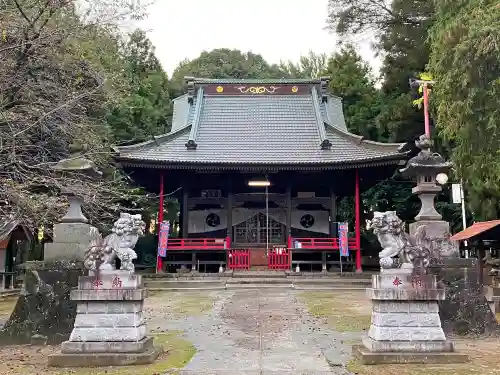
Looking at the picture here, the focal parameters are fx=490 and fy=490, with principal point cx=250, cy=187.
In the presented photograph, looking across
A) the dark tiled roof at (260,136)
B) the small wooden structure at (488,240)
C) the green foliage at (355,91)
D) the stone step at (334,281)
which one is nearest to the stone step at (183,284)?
the stone step at (334,281)

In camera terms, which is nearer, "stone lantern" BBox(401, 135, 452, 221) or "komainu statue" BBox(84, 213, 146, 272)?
"komainu statue" BBox(84, 213, 146, 272)

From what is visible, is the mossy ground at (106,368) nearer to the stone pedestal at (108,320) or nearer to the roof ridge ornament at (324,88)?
the stone pedestal at (108,320)

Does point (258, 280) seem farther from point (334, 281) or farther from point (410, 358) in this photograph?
point (410, 358)

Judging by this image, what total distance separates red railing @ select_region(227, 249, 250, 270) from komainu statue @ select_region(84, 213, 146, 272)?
40.5ft

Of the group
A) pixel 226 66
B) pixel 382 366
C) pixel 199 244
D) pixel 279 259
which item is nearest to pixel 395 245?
pixel 382 366

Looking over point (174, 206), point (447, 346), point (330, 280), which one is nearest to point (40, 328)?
point (447, 346)

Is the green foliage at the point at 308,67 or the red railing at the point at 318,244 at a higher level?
the green foliage at the point at 308,67

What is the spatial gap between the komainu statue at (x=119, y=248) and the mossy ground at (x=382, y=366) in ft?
10.8

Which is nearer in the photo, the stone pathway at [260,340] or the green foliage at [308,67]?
the stone pathway at [260,340]

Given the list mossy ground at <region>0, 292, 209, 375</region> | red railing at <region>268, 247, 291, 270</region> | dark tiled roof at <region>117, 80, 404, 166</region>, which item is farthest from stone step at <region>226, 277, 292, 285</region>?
mossy ground at <region>0, 292, 209, 375</region>

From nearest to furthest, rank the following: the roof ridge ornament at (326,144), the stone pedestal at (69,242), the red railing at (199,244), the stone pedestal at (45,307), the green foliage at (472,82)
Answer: the stone pedestal at (45,307)
the stone pedestal at (69,242)
the green foliage at (472,82)
the red railing at (199,244)
the roof ridge ornament at (326,144)

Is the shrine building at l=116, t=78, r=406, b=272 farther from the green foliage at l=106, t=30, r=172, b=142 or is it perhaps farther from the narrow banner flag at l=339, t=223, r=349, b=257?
the green foliage at l=106, t=30, r=172, b=142

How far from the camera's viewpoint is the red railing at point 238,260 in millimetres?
19000

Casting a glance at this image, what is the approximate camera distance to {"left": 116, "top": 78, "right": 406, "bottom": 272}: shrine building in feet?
62.2
